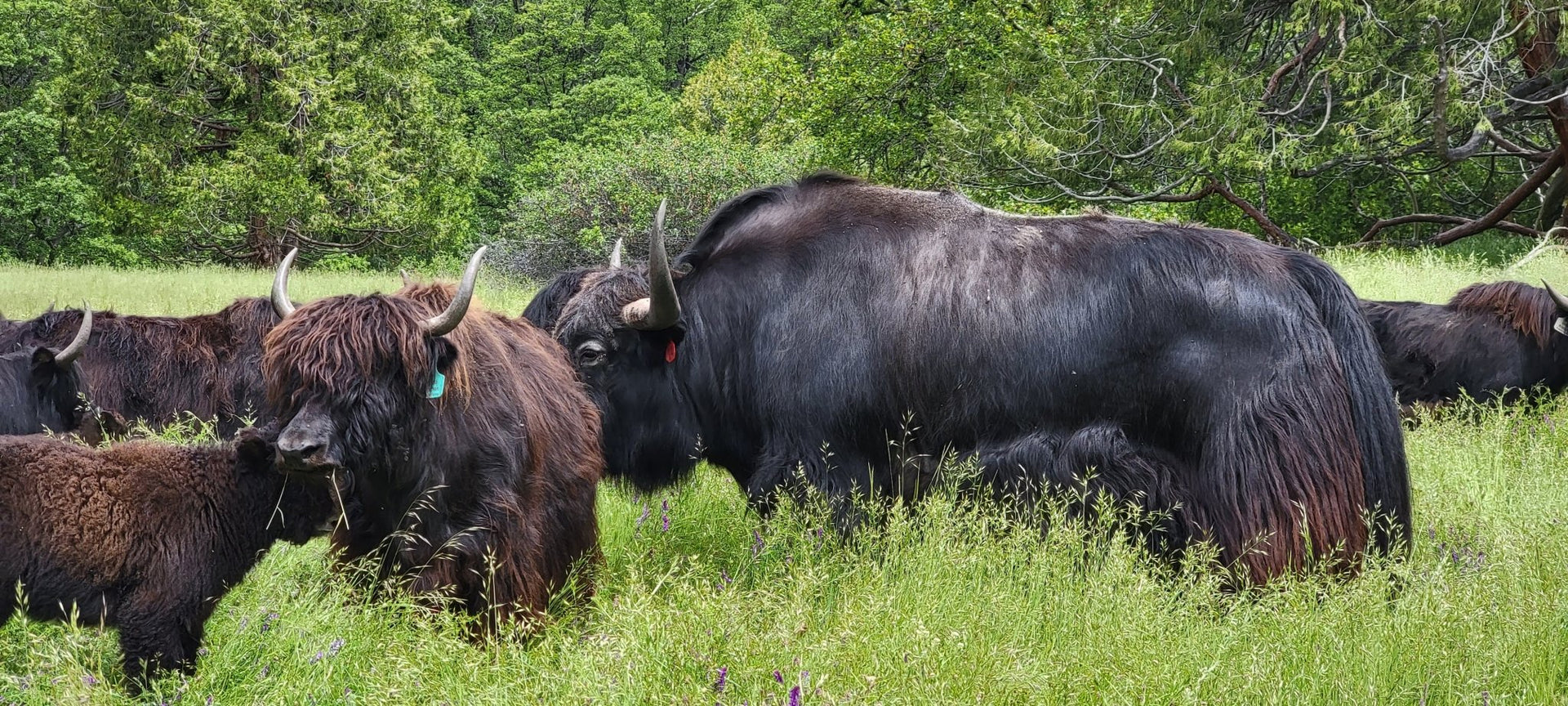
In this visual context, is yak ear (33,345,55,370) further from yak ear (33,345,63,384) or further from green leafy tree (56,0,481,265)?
green leafy tree (56,0,481,265)

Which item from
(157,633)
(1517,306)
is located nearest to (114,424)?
(157,633)

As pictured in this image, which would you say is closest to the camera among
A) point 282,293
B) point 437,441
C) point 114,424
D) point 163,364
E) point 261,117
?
point 437,441

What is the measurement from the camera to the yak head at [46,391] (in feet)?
24.7

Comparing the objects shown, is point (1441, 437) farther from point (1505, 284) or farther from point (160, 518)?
point (160, 518)

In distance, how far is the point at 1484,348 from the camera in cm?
939

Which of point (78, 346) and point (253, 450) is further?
point (78, 346)

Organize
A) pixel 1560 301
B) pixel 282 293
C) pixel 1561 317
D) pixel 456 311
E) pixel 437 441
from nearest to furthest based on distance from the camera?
pixel 456 311 → pixel 437 441 → pixel 282 293 → pixel 1560 301 → pixel 1561 317

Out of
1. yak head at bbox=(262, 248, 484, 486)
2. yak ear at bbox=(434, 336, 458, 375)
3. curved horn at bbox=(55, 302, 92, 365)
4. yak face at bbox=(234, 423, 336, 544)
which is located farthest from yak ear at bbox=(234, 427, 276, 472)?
curved horn at bbox=(55, 302, 92, 365)

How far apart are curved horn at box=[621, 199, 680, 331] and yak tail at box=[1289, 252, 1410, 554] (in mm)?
2534

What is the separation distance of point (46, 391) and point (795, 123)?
17.4 meters

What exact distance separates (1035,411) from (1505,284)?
6.61 m

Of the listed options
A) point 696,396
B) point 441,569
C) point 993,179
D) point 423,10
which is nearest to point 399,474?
point 441,569

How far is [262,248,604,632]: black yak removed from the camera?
13.7 feet

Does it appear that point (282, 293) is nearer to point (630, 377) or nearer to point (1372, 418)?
point (630, 377)
